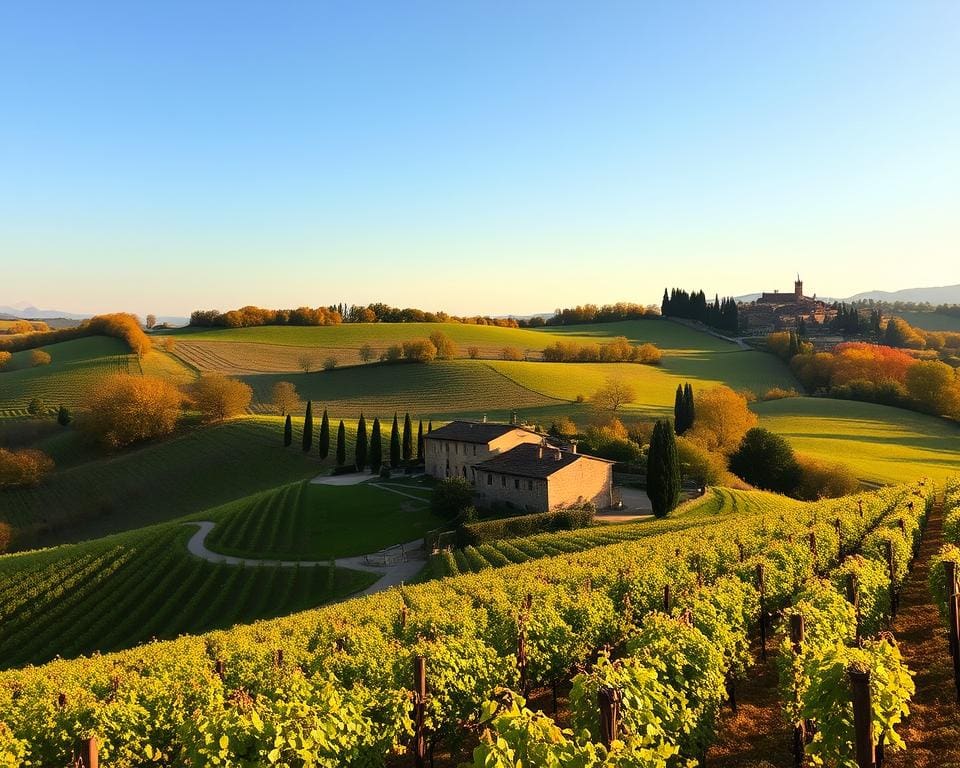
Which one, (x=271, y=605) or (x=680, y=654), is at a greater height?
(x=680, y=654)

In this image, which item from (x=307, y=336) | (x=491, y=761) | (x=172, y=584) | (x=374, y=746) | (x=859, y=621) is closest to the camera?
(x=491, y=761)

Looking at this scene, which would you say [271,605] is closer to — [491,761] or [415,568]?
[415,568]

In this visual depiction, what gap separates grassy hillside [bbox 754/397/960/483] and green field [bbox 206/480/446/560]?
45.4 metres

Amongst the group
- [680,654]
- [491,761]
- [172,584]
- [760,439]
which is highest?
[491,761]

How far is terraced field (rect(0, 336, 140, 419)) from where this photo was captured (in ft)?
311

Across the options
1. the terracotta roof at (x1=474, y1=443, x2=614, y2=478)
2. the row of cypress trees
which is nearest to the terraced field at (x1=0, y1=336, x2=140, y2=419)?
the row of cypress trees

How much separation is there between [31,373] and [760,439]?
119095mm

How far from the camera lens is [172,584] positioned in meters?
38.0

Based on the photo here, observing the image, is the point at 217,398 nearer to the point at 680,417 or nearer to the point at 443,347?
the point at 443,347

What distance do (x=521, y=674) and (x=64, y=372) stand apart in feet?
389

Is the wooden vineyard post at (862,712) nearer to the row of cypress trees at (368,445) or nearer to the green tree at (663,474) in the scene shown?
the green tree at (663,474)

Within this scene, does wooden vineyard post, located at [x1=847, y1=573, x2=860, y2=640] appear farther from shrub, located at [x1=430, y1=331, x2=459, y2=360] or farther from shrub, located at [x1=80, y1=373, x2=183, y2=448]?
shrub, located at [x1=430, y1=331, x2=459, y2=360]

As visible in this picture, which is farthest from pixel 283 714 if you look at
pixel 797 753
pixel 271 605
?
pixel 271 605

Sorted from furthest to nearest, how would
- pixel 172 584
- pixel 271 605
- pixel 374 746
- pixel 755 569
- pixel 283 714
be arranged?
pixel 172 584 → pixel 271 605 → pixel 755 569 → pixel 374 746 → pixel 283 714
